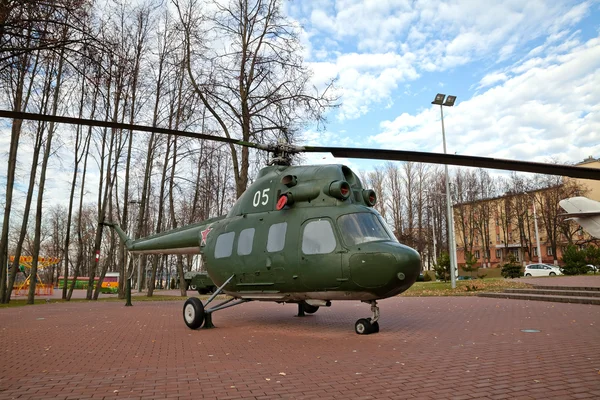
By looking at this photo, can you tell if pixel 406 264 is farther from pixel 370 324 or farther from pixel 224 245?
pixel 224 245

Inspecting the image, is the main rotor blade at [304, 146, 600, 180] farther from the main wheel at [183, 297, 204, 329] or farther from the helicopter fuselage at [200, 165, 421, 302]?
the main wheel at [183, 297, 204, 329]

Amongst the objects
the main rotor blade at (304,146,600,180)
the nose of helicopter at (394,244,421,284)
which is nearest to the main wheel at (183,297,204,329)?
the main rotor blade at (304,146,600,180)

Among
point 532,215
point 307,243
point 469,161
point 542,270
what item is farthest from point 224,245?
point 532,215

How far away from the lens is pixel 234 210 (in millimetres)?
10766

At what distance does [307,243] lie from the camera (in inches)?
339

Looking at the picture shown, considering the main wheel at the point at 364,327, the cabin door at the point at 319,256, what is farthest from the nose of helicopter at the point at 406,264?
the main wheel at the point at 364,327

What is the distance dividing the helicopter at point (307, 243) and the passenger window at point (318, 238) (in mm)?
21

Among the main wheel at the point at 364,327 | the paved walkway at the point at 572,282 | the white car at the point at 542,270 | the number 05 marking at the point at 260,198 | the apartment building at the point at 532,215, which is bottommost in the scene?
the main wheel at the point at 364,327

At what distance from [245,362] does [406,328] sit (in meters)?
4.50

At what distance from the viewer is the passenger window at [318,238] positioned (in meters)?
8.32

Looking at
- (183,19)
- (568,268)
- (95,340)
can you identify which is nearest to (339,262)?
(95,340)

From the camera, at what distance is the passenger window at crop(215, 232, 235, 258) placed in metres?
10.2

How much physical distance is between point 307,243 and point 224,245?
8.91 feet

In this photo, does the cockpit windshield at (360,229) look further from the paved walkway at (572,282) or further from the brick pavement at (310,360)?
the paved walkway at (572,282)
